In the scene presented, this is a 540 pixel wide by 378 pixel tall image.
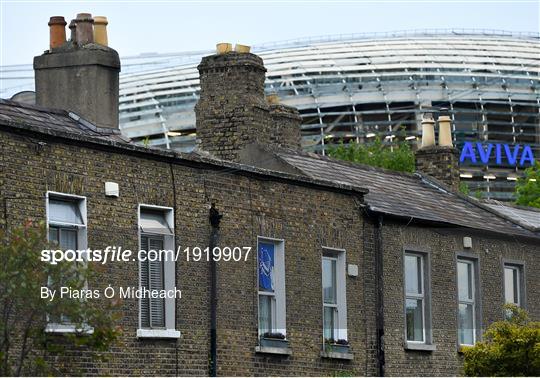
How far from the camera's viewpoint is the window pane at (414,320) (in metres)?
33.0

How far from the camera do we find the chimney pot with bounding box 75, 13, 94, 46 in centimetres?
2893

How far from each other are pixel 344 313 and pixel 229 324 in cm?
377

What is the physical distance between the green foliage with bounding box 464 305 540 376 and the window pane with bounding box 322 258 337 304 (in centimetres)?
317

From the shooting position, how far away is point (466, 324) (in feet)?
115

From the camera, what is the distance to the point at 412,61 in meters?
119

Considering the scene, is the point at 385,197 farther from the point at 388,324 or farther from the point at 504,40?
the point at 504,40

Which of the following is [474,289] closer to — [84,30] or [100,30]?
[100,30]

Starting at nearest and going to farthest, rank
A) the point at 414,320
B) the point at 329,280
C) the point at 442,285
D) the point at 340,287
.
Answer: the point at 329,280 < the point at 340,287 < the point at 414,320 < the point at 442,285

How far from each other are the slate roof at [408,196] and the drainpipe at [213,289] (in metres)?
4.93

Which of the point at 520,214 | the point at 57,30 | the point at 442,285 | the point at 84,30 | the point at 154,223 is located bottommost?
the point at 442,285

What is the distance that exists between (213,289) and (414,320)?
7.02m

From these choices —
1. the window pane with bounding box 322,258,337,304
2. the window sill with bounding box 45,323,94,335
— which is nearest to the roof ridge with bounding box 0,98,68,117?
the window sill with bounding box 45,323,94,335

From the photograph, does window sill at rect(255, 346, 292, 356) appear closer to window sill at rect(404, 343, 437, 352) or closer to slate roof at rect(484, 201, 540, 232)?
window sill at rect(404, 343, 437, 352)

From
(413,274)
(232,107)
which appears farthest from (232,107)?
(413,274)
